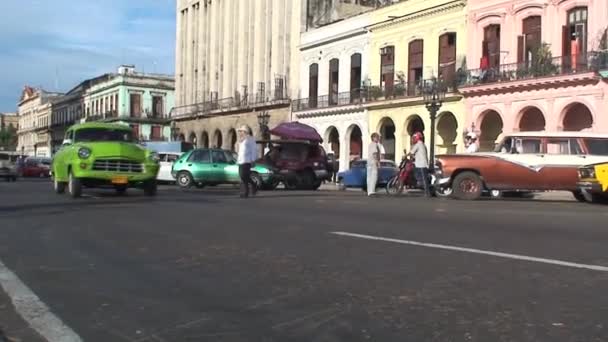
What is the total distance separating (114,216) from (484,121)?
26.8 meters

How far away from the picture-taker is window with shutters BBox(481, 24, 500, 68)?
34.9 metres

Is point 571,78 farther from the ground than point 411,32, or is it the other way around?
point 411,32

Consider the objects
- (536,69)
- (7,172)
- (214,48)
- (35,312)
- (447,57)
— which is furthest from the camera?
(214,48)

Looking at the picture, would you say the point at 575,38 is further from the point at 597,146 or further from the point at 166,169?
the point at 166,169

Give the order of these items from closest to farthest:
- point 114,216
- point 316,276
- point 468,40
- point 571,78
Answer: point 316,276, point 114,216, point 571,78, point 468,40

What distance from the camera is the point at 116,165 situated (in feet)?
53.2

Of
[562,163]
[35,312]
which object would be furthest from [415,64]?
[35,312]

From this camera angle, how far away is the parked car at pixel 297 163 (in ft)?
85.4

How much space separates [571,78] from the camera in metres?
30.0

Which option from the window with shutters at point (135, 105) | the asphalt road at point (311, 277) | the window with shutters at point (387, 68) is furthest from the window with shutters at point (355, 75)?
the window with shutters at point (135, 105)

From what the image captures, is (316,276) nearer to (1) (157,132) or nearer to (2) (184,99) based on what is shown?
(2) (184,99)

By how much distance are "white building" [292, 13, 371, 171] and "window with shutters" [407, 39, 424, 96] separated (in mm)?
3681

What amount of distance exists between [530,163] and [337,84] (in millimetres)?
28843

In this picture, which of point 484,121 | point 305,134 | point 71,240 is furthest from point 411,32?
point 71,240
